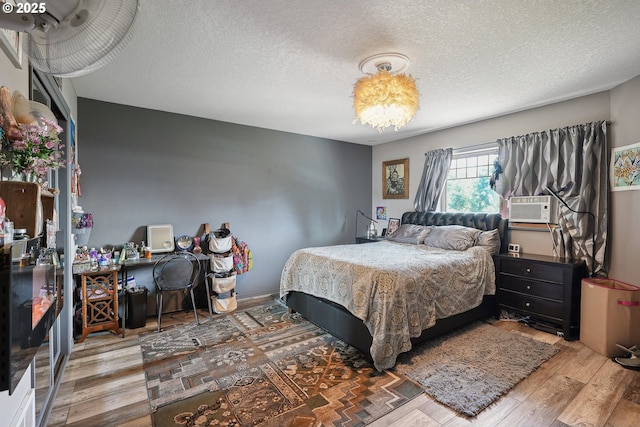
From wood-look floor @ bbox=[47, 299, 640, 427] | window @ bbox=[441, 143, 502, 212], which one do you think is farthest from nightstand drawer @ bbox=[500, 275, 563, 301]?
window @ bbox=[441, 143, 502, 212]

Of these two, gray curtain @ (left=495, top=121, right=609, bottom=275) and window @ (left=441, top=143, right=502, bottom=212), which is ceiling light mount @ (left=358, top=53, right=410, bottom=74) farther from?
window @ (left=441, top=143, right=502, bottom=212)

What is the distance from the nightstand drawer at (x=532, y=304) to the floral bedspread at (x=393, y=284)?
0.18 m

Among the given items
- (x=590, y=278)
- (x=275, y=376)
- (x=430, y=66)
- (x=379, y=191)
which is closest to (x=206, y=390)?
(x=275, y=376)

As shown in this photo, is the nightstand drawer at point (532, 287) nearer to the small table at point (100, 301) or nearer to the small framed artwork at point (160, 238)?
the small framed artwork at point (160, 238)

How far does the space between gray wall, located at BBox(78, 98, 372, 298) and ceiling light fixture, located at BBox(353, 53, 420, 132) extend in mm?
2405

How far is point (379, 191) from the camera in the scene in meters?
5.73

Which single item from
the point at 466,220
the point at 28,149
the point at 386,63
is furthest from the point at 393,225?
the point at 28,149

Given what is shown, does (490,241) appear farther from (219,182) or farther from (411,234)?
(219,182)

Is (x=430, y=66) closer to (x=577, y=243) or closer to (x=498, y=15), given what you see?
(x=498, y=15)

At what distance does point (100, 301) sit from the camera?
2986 millimetres

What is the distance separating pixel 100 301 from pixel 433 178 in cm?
455

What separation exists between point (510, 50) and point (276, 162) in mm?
3202

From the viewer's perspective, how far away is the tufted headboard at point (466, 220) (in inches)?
148

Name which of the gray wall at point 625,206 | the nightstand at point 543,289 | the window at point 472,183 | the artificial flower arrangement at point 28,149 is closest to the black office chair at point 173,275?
the artificial flower arrangement at point 28,149
